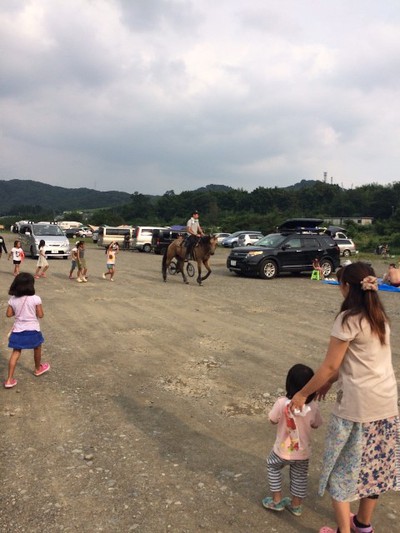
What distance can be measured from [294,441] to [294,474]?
0.80ft

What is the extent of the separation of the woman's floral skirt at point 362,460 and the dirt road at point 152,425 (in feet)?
1.74

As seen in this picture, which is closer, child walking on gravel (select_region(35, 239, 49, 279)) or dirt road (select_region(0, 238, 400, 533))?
dirt road (select_region(0, 238, 400, 533))

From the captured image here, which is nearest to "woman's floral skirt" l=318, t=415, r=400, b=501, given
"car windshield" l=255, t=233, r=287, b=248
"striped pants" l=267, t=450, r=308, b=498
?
"striped pants" l=267, t=450, r=308, b=498

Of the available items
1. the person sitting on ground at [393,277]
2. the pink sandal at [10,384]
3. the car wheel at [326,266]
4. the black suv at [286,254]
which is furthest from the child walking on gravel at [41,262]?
the person sitting on ground at [393,277]

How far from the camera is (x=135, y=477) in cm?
348

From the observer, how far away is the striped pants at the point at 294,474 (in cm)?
303

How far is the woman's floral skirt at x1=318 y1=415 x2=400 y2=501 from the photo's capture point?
8.68 ft

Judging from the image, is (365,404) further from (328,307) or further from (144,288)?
(144,288)

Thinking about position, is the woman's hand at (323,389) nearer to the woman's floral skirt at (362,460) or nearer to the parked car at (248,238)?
the woman's floral skirt at (362,460)

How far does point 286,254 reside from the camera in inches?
694

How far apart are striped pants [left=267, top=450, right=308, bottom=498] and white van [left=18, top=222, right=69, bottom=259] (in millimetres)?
20857

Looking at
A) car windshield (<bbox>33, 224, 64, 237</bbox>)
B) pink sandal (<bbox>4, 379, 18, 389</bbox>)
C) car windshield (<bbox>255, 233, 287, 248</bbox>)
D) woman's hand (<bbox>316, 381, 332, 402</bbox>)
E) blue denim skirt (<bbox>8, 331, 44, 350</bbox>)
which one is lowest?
pink sandal (<bbox>4, 379, 18, 389</bbox>)

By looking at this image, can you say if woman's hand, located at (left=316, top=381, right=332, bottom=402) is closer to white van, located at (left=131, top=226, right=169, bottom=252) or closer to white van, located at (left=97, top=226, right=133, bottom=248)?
white van, located at (left=131, top=226, right=169, bottom=252)

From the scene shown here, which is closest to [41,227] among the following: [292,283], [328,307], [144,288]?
[144,288]
